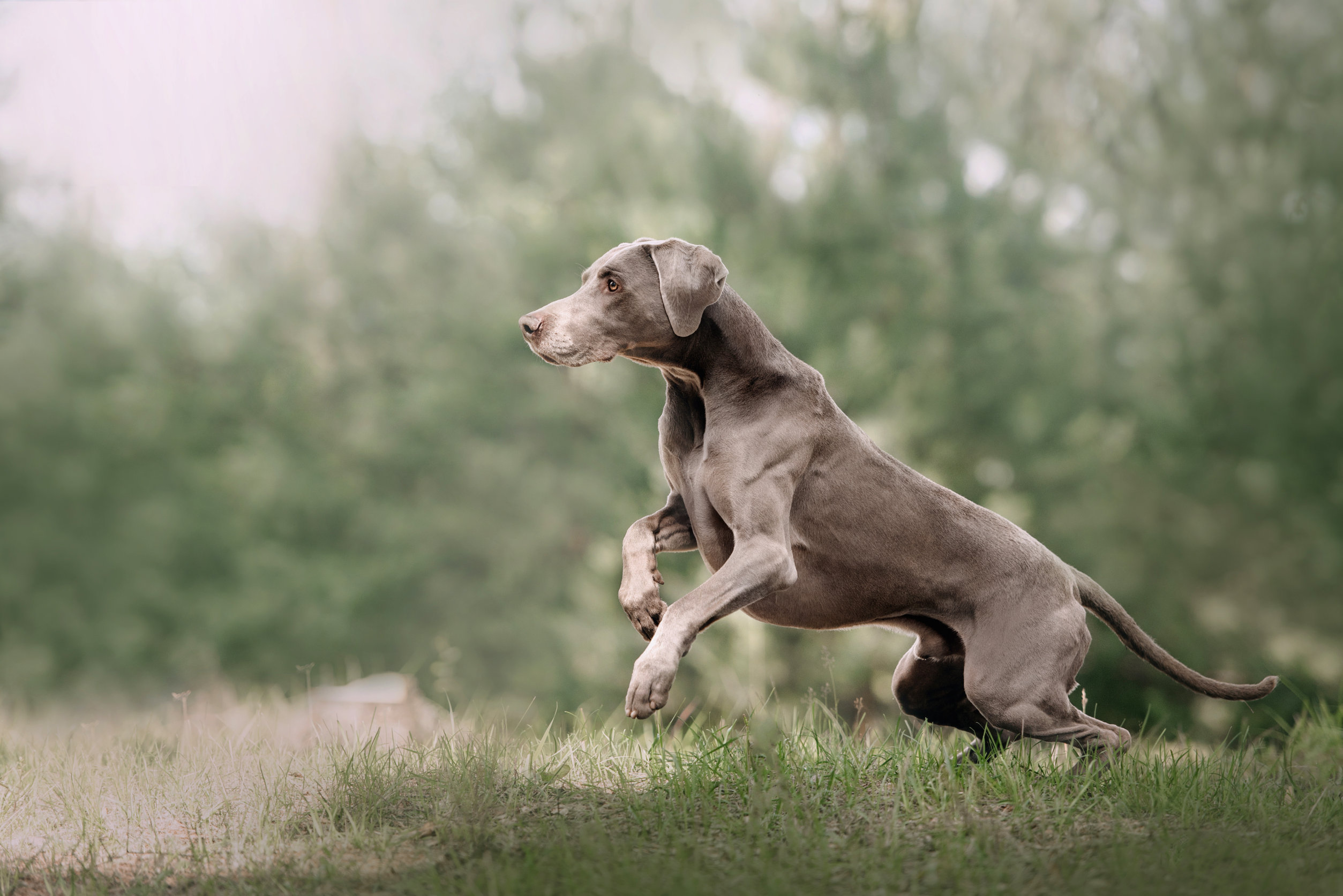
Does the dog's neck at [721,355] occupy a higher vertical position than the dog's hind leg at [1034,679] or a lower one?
higher

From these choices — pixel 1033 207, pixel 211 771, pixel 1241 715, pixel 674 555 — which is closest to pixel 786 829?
pixel 211 771

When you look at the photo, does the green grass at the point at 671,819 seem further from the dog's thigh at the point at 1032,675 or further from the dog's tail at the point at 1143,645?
the dog's tail at the point at 1143,645

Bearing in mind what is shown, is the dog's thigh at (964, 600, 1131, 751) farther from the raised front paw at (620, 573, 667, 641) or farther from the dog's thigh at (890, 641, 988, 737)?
the raised front paw at (620, 573, 667, 641)

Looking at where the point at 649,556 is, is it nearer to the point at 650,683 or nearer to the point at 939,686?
the point at 650,683

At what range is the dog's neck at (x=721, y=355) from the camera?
363 cm

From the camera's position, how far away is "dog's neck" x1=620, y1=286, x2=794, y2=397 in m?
3.63

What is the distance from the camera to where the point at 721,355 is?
11.9 ft

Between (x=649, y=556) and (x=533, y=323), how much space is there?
2.93 ft

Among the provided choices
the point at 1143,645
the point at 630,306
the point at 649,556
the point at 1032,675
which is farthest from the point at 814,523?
the point at 1143,645

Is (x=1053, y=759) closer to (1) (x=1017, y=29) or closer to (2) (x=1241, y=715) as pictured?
(2) (x=1241, y=715)

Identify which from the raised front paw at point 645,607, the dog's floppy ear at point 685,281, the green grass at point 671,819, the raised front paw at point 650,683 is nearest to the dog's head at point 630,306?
the dog's floppy ear at point 685,281

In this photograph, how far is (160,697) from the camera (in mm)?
11688

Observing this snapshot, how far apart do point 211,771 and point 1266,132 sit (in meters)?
10.3

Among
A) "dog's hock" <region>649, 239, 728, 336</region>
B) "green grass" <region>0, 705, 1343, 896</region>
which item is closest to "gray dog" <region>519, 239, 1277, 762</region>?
"dog's hock" <region>649, 239, 728, 336</region>
